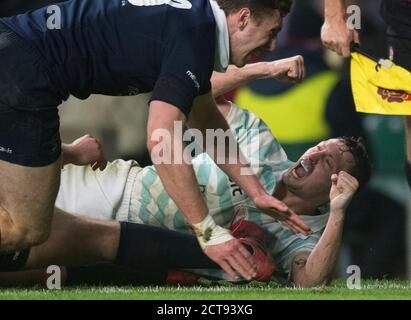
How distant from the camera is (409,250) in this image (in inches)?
370

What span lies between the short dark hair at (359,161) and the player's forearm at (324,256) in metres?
0.56

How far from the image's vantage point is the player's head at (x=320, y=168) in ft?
26.5

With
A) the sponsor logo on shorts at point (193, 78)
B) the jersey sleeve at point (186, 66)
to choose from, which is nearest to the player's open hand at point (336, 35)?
the jersey sleeve at point (186, 66)

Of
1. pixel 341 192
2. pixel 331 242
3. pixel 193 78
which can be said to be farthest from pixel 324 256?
pixel 193 78

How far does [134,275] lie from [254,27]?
1.54 meters

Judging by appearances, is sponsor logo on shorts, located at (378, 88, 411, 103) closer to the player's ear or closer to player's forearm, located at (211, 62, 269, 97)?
player's forearm, located at (211, 62, 269, 97)

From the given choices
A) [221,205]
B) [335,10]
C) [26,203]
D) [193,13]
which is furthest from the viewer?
[221,205]

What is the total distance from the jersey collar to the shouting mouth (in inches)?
44.9

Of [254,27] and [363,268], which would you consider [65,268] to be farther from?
[363,268]

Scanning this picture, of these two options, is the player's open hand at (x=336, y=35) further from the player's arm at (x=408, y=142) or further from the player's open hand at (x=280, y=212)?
the player's open hand at (x=280, y=212)

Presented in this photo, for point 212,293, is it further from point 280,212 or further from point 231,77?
point 231,77

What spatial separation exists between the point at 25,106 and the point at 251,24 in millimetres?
1090

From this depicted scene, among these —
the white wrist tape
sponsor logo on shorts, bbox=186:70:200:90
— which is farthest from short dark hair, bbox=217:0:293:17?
the white wrist tape

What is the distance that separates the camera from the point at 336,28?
7.91 meters
